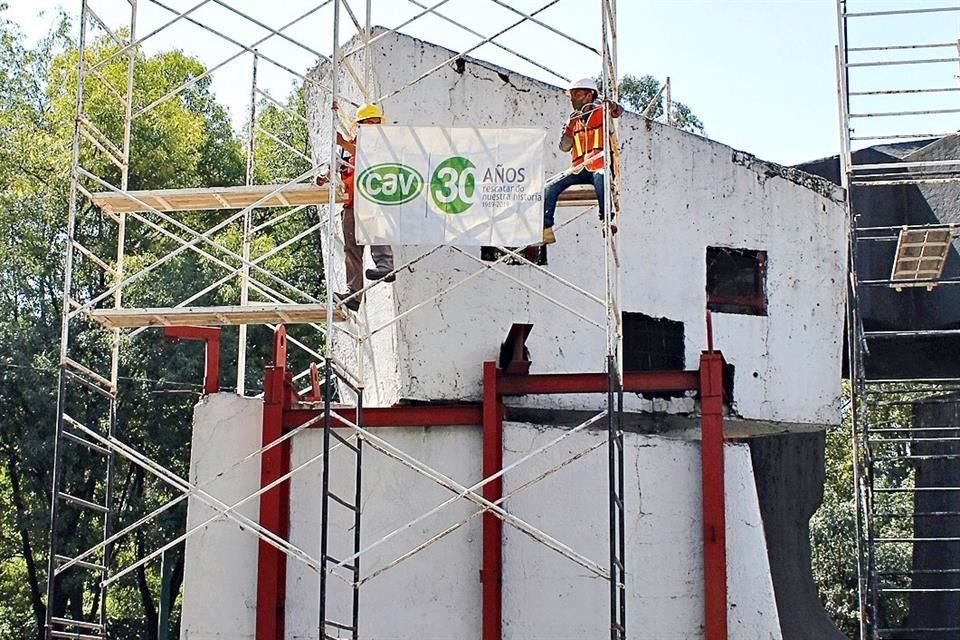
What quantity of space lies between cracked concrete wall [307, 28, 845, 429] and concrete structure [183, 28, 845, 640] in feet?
0.06

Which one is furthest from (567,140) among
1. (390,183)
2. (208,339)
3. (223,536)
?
(223,536)

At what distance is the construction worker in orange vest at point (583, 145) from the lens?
1103 centimetres

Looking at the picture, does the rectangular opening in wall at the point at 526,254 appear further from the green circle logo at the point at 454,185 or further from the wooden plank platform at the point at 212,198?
the wooden plank platform at the point at 212,198

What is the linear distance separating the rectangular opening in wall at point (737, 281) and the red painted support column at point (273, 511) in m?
4.51

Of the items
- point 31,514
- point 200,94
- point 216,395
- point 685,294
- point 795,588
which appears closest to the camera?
point 216,395

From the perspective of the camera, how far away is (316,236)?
3041cm

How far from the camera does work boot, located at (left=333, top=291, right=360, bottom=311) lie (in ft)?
40.4

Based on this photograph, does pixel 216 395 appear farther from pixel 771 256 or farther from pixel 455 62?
pixel 771 256

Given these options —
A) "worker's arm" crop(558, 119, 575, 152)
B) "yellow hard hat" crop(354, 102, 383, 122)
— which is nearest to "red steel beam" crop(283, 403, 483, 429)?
"worker's arm" crop(558, 119, 575, 152)

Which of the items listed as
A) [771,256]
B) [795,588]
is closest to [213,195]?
[771,256]

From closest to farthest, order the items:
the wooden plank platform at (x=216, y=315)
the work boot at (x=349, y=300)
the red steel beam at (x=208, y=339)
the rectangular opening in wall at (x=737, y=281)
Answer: the wooden plank platform at (x=216, y=315), the work boot at (x=349, y=300), the red steel beam at (x=208, y=339), the rectangular opening in wall at (x=737, y=281)

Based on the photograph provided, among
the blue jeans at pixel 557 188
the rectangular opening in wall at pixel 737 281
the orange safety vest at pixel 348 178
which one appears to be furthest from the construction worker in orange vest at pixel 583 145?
the rectangular opening in wall at pixel 737 281

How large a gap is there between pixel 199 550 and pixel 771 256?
6559 mm

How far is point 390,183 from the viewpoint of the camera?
36.2ft
